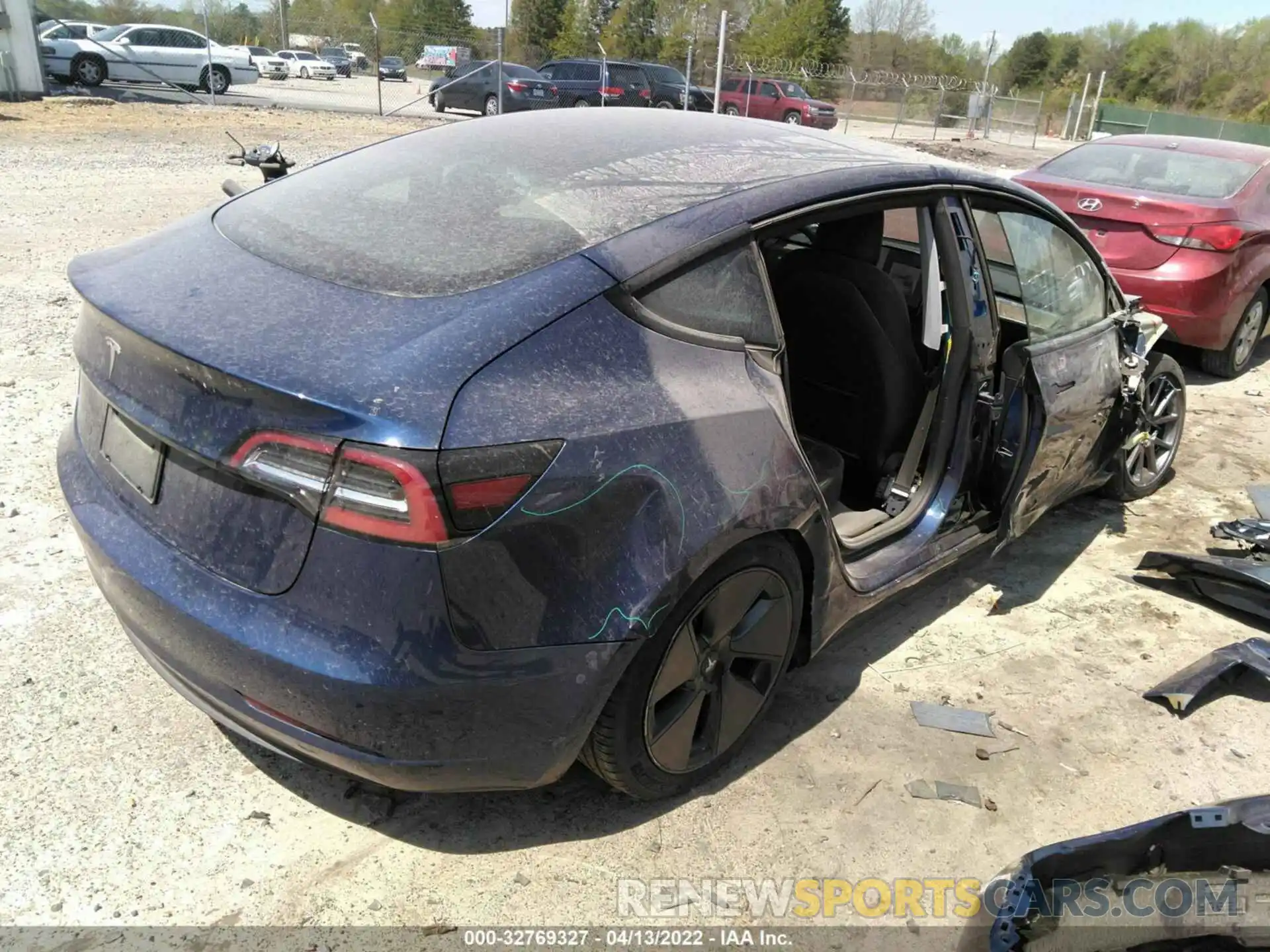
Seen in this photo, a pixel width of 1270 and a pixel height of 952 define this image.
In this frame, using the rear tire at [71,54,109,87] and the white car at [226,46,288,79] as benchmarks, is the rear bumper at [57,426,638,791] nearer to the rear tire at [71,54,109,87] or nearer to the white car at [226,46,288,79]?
the rear tire at [71,54,109,87]

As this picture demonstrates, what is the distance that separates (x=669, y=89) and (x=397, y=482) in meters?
23.5

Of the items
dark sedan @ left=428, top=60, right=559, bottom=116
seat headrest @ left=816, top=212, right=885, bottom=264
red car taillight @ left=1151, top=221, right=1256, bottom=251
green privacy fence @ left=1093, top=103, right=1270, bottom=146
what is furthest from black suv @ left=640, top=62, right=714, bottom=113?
seat headrest @ left=816, top=212, right=885, bottom=264

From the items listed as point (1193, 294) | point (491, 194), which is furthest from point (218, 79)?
point (491, 194)

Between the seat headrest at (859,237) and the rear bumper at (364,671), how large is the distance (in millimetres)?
1941

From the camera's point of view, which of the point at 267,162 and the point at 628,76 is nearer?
the point at 267,162

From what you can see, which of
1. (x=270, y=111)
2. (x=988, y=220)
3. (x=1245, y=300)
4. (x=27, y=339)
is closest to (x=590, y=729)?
(x=988, y=220)

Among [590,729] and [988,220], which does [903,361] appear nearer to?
[988,220]

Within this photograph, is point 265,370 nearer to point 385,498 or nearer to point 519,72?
point 385,498

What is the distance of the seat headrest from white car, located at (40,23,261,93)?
20.7m

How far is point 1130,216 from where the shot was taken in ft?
20.2

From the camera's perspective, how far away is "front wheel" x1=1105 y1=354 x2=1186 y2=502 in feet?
14.3

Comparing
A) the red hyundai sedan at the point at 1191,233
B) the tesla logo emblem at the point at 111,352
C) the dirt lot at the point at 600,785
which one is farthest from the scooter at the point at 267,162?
the red hyundai sedan at the point at 1191,233

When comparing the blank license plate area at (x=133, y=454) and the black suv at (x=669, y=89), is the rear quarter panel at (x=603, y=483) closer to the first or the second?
the blank license plate area at (x=133, y=454)

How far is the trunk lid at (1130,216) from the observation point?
603 cm
